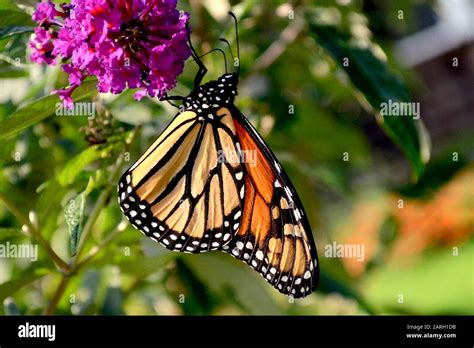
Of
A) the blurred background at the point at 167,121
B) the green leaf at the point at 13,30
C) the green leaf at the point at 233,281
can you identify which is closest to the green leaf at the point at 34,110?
the blurred background at the point at 167,121

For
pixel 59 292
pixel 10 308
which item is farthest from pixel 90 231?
pixel 10 308

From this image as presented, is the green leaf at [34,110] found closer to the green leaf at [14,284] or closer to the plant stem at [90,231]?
the plant stem at [90,231]

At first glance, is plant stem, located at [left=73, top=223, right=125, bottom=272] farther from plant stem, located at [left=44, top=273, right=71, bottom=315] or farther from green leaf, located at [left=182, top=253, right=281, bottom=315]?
green leaf, located at [left=182, top=253, right=281, bottom=315]

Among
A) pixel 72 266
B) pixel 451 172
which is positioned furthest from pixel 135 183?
pixel 451 172

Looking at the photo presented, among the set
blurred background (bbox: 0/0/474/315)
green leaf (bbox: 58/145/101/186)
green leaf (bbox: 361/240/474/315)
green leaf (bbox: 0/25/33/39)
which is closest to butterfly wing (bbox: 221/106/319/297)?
blurred background (bbox: 0/0/474/315)

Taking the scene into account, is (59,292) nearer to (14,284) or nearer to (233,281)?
(14,284)

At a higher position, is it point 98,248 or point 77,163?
point 77,163
